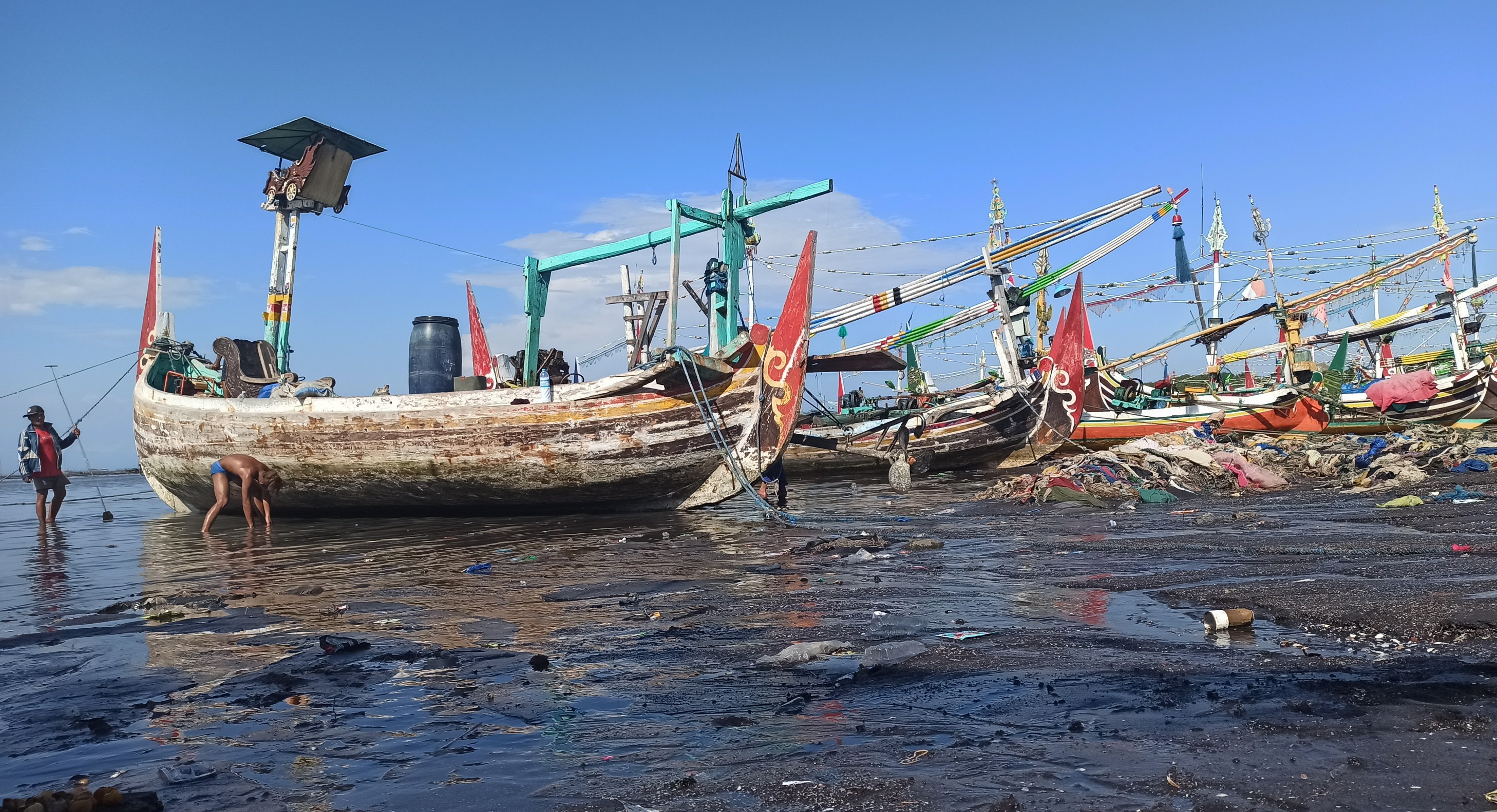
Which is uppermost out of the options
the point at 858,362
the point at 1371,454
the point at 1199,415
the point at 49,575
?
the point at 858,362

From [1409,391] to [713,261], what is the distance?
51.6 feet

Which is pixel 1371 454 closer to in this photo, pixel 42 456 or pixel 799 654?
pixel 799 654

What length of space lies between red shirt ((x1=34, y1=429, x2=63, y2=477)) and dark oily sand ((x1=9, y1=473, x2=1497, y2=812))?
741 cm

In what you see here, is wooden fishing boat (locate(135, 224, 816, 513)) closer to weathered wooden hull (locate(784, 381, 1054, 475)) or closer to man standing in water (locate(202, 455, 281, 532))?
man standing in water (locate(202, 455, 281, 532))

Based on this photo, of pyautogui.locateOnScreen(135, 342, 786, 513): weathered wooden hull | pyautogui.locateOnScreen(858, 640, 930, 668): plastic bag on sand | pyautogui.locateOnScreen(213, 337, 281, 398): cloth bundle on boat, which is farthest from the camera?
pyautogui.locateOnScreen(213, 337, 281, 398): cloth bundle on boat

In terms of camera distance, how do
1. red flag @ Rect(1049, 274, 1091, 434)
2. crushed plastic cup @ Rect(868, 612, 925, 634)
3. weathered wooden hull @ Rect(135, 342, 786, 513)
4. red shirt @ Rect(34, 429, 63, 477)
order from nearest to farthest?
crushed plastic cup @ Rect(868, 612, 925, 634) < weathered wooden hull @ Rect(135, 342, 786, 513) < red shirt @ Rect(34, 429, 63, 477) < red flag @ Rect(1049, 274, 1091, 434)

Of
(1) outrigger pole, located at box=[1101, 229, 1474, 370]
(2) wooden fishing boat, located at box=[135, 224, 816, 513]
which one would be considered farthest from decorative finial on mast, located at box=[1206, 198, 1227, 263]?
(2) wooden fishing boat, located at box=[135, 224, 816, 513]

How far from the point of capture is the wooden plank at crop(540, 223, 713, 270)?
1277 cm

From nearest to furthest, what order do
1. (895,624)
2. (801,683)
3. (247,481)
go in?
(801,683) < (895,624) < (247,481)

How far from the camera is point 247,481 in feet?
39.1

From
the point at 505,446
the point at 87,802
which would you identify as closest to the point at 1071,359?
the point at 505,446

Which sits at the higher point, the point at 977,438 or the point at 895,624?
the point at 977,438

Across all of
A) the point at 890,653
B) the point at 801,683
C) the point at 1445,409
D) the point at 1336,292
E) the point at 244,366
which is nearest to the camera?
the point at 801,683

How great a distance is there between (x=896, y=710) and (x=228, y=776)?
2008 millimetres
